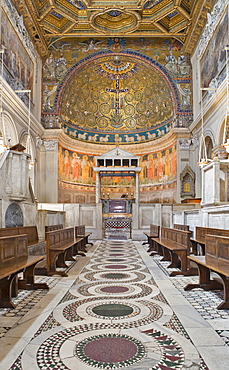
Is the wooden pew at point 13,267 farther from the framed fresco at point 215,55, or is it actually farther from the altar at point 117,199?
the framed fresco at point 215,55

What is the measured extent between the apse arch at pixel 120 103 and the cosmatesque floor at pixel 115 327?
52.6ft

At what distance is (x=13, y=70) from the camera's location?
1408 cm

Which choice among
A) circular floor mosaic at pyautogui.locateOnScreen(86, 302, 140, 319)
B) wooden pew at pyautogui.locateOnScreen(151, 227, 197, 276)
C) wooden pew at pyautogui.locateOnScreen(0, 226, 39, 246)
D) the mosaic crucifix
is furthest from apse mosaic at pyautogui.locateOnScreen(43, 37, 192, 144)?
circular floor mosaic at pyautogui.locateOnScreen(86, 302, 140, 319)

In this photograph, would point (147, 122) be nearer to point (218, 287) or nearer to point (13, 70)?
point (13, 70)

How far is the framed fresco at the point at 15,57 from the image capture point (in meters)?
13.0

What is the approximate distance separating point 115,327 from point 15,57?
45.8 feet

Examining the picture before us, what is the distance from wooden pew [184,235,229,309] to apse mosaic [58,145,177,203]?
14.4m

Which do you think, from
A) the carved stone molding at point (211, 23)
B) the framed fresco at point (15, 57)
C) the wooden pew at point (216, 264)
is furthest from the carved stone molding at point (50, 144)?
the wooden pew at point (216, 264)

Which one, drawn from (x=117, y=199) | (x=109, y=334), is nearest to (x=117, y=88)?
(x=117, y=199)

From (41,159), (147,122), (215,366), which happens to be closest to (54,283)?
(215,366)

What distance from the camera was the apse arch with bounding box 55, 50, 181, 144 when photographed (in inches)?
787

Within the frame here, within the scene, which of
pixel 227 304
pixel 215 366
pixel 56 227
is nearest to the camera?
pixel 215 366

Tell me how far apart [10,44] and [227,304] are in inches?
538

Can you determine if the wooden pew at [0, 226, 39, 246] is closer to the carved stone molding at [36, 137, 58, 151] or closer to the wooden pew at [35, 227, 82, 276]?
the wooden pew at [35, 227, 82, 276]
